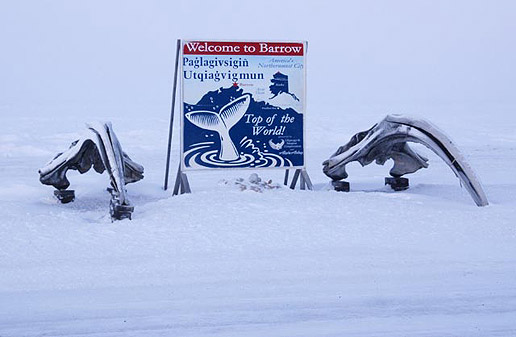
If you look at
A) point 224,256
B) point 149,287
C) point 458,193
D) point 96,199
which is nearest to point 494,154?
point 458,193

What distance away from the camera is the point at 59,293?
219 inches

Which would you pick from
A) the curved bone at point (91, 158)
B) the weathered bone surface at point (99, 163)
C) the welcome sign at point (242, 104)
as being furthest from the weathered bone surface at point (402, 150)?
the weathered bone surface at point (99, 163)

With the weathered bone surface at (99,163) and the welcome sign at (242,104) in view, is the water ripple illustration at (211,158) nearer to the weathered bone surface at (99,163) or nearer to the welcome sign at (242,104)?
the welcome sign at (242,104)

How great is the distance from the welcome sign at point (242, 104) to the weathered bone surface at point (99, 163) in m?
1.02

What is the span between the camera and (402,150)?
10.3 m

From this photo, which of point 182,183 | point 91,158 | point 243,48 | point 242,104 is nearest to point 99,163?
point 91,158

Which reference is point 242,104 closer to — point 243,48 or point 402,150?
point 243,48

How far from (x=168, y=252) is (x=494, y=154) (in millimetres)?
11863

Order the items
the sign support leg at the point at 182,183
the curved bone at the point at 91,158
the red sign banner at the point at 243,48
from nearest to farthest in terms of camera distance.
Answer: the curved bone at the point at 91,158 → the sign support leg at the point at 182,183 → the red sign banner at the point at 243,48

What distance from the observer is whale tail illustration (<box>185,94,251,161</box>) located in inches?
394

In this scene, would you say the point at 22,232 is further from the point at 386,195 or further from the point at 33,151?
the point at 33,151

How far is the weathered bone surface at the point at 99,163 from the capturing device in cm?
832

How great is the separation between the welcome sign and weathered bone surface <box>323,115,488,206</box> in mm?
691

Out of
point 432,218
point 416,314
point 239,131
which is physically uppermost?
point 239,131
